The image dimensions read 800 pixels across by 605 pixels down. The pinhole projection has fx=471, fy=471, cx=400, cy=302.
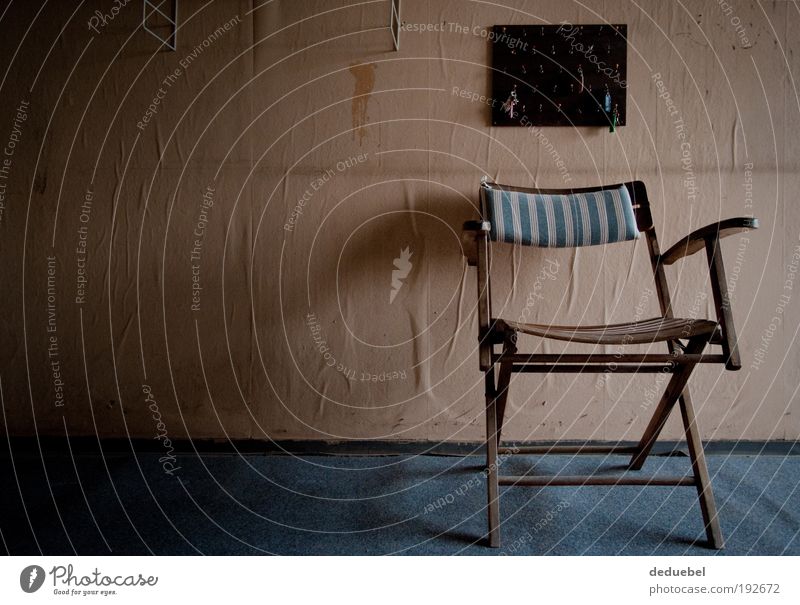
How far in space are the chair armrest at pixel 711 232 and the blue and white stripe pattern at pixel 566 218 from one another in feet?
0.37

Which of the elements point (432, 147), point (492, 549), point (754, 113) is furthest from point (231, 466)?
point (754, 113)

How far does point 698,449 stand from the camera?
1.04 m

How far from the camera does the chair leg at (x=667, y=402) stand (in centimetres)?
105

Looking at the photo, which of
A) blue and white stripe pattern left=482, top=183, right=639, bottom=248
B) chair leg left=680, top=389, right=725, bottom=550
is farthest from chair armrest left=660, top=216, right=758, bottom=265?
chair leg left=680, top=389, right=725, bottom=550

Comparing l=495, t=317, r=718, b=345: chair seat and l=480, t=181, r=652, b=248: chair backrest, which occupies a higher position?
l=480, t=181, r=652, b=248: chair backrest

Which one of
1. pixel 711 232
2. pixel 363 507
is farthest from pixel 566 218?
pixel 363 507

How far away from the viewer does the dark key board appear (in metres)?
1.43

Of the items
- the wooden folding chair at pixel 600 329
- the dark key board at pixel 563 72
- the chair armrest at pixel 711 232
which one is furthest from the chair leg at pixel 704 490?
the dark key board at pixel 563 72

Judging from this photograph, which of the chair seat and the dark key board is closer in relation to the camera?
the chair seat

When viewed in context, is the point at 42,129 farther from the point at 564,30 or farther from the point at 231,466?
the point at 564,30

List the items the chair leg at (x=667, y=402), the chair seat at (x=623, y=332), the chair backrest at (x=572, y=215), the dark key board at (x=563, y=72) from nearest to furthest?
the chair seat at (x=623, y=332), the chair leg at (x=667, y=402), the chair backrest at (x=572, y=215), the dark key board at (x=563, y=72)

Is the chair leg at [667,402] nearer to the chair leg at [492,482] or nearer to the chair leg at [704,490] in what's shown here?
the chair leg at [704,490]

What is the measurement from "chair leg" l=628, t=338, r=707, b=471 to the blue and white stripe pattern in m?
0.35

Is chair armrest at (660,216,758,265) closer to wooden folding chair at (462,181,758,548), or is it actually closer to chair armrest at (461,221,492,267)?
wooden folding chair at (462,181,758,548)
